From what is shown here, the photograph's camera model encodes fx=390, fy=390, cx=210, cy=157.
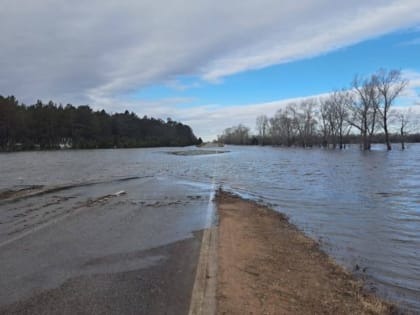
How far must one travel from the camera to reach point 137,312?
4234mm

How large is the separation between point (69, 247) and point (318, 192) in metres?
13.1

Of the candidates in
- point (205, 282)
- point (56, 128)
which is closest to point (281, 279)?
point (205, 282)

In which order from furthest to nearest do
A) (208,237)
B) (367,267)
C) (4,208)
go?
(4,208) → (208,237) → (367,267)

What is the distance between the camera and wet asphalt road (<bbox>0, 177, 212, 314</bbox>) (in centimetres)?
455

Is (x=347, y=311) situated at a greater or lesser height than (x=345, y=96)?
lesser

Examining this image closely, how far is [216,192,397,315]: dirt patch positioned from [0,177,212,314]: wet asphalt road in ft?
1.83

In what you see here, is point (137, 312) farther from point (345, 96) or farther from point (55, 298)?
point (345, 96)

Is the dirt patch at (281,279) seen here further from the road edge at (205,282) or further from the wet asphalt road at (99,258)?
the wet asphalt road at (99,258)

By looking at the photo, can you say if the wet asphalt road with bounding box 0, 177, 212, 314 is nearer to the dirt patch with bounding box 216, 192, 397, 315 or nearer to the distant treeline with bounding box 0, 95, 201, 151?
the dirt patch with bounding box 216, 192, 397, 315

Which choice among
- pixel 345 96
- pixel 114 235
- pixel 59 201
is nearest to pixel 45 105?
pixel 345 96

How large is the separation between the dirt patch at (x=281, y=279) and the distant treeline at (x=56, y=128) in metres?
87.3

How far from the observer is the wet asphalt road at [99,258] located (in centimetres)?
455

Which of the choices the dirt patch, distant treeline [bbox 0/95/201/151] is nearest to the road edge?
the dirt patch

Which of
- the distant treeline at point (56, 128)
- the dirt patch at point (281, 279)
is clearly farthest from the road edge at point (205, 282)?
the distant treeline at point (56, 128)
